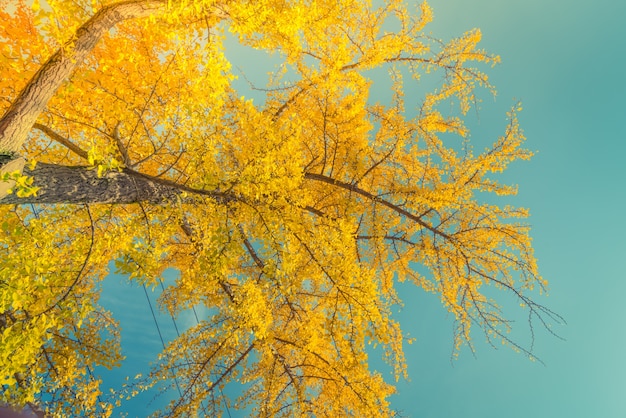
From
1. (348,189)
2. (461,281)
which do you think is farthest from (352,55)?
(461,281)

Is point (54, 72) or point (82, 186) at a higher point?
point (54, 72)

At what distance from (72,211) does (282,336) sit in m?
3.25

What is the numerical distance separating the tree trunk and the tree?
17mm

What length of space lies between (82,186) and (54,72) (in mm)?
1010

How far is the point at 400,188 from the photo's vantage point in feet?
17.3

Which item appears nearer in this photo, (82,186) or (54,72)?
(54,72)

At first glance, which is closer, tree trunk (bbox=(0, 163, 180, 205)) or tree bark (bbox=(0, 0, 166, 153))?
tree bark (bbox=(0, 0, 166, 153))

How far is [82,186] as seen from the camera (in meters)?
3.56

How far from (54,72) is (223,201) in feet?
5.97

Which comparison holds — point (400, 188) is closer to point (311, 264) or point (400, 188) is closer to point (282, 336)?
point (311, 264)

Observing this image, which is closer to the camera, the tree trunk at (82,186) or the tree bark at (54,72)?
the tree bark at (54,72)

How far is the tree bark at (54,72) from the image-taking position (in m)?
2.99

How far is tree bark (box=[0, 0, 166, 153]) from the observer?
299 cm

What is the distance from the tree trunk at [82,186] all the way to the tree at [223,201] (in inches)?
0.7
